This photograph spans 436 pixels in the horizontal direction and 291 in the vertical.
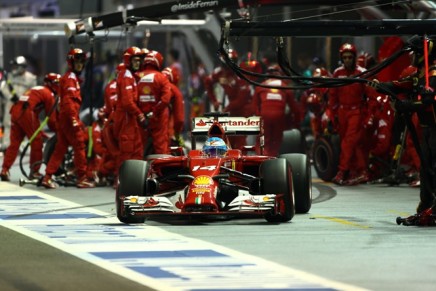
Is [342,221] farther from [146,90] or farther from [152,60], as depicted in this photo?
[152,60]

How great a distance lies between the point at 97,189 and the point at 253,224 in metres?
6.24

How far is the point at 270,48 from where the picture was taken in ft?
98.0

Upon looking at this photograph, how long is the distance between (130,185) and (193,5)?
5.69 metres

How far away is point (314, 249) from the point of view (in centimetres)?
1392

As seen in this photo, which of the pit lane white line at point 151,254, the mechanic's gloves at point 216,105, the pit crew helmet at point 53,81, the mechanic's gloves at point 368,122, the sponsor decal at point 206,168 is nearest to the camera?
the pit lane white line at point 151,254

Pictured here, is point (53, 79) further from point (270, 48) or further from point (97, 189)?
point (270, 48)

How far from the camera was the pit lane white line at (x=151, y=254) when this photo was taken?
38.5 feet

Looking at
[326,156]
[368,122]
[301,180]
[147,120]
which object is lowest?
[326,156]

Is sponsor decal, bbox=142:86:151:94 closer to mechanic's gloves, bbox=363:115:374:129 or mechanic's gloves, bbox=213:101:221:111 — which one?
mechanic's gloves, bbox=363:115:374:129

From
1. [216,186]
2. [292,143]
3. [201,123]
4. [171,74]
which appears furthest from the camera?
[171,74]

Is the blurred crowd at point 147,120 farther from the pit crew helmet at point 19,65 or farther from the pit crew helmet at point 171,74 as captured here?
the pit crew helmet at point 19,65

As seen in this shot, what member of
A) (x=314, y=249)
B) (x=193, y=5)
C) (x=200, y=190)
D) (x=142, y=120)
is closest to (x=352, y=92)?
(x=193, y=5)

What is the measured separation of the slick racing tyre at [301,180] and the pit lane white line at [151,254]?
6.72ft

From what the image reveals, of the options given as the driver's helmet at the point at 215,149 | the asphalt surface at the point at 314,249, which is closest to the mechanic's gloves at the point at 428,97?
the asphalt surface at the point at 314,249
